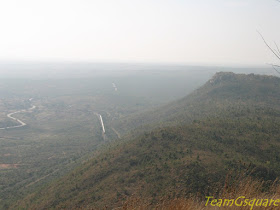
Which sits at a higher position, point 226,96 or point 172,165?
point 226,96

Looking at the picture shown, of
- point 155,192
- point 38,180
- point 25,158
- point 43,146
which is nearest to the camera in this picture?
point 155,192

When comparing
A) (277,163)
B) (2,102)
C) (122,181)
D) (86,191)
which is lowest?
Result: (2,102)

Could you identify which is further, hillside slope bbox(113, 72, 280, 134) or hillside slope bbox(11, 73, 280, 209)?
hillside slope bbox(113, 72, 280, 134)

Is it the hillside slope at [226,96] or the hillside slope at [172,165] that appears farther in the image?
the hillside slope at [226,96]

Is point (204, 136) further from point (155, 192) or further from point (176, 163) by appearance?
point (155, 192)

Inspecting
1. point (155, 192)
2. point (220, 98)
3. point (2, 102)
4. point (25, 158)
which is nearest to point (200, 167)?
point (155, 192)

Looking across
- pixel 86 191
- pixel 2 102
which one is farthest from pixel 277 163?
pixel 2 102

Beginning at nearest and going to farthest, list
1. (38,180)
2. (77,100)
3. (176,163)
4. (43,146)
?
(176,163) < (38,180) < (43,146) < (77,100)

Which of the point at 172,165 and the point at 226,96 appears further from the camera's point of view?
the point at 226,96

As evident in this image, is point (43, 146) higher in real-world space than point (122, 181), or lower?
lower

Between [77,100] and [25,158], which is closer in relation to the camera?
[25,158]
